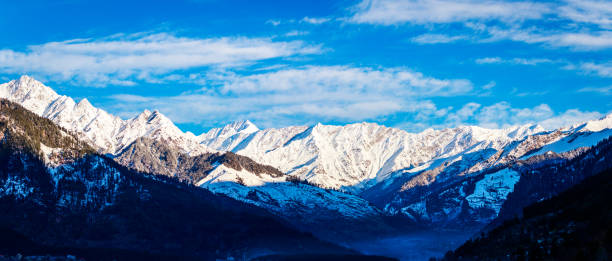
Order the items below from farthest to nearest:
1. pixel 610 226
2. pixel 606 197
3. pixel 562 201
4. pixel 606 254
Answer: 1. pixel 562 201
2. pixel 606 197
3. pixel 610 226
4. pixel 606 254

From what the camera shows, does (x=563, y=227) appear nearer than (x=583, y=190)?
Yes

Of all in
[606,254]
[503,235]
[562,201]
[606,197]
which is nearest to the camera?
[606,254]

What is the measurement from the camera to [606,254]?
99812 mm

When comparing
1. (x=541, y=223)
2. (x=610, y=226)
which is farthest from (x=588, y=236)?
(x=541, y=223)

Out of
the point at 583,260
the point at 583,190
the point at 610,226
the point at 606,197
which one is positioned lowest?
the point at 583,260

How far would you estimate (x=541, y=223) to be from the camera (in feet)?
473

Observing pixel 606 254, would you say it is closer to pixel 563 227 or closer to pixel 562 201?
pixel 563 227

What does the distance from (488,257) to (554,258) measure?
35.7m

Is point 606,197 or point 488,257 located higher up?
point 606,197

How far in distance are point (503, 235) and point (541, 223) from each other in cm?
2123

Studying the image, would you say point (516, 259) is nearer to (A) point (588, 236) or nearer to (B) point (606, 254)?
(A) point (588, 236)

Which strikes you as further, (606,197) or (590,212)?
(606,197)

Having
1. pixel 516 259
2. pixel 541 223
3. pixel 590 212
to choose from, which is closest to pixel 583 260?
pixel 516 259

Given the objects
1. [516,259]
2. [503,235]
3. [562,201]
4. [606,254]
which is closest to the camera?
[606,254]
